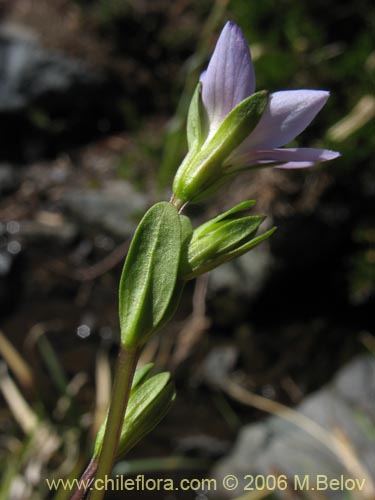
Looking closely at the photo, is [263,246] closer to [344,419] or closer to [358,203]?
[358,203]

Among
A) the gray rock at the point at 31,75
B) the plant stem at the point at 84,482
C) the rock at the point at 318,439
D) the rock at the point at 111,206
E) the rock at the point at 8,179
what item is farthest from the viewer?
the gray rock at the point at 31,75

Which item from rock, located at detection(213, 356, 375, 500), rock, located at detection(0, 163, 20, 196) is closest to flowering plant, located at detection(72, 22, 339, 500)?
rock, located at detection(213, 356, 375, 500)

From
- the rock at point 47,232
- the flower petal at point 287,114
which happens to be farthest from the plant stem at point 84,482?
the rock at point 47,232

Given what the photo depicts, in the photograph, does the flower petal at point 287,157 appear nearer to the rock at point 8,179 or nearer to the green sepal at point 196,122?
the green sepal at point 196,122

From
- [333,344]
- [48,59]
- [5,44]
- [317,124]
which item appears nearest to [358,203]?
[317,124]

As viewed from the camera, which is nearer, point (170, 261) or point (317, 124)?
point (170, 261)
